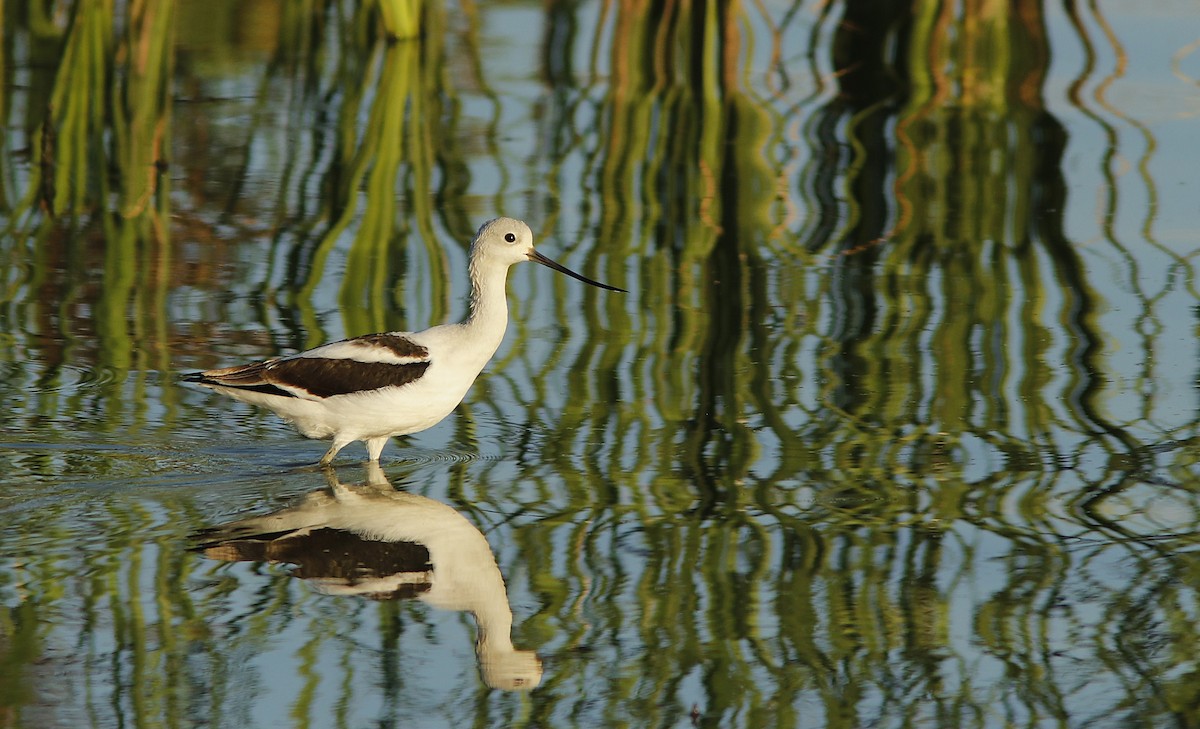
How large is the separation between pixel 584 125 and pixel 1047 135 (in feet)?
10.6

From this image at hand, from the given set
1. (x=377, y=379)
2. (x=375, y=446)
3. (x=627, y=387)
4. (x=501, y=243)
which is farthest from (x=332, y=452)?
(x=627, y=387)

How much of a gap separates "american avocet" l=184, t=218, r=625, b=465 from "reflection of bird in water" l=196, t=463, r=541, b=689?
32 cm

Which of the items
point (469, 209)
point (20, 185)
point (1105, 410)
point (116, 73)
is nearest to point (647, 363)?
point (1105, 410)

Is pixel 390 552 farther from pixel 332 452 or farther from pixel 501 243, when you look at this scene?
pixel 501 243

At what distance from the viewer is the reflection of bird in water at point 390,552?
521cm

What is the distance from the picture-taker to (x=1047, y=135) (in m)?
12.1

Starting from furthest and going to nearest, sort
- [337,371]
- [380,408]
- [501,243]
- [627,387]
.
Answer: [627,387] → [501,243] → [337,371] → [380,408]

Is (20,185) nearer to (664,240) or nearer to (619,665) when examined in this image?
(664,240)

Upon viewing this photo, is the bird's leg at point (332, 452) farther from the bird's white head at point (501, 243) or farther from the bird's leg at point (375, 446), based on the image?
the bird's white head at point (501, 243)

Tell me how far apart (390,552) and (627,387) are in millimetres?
2005

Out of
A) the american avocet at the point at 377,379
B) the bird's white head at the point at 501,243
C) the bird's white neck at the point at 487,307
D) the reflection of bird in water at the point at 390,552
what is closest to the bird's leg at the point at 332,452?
the american avocet at the point at 377,379

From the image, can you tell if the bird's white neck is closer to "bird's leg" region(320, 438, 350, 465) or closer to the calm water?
the calm water

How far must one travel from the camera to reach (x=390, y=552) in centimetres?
579

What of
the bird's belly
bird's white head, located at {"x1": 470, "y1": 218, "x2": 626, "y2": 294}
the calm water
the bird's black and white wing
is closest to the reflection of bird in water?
the calm water
